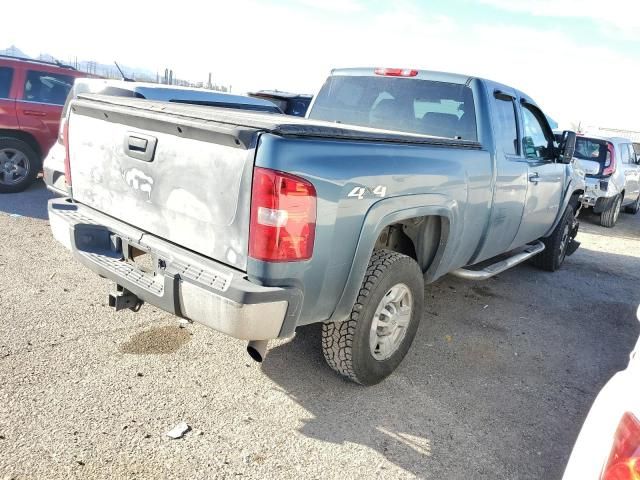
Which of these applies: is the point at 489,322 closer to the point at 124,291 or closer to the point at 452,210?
the point at 452,210

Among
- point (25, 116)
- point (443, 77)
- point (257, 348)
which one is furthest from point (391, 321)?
point (25, 116)

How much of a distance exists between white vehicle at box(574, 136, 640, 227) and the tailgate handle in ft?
28.9

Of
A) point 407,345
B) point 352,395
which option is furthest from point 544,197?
point 352,395

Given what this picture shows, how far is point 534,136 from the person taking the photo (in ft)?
16.4

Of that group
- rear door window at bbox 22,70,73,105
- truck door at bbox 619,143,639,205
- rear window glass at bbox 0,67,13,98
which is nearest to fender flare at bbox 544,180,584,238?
truck door at bbox 619,143,639,205

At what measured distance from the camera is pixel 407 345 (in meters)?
3.47

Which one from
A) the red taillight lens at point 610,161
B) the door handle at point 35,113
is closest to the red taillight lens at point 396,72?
the door handle at point 35,113

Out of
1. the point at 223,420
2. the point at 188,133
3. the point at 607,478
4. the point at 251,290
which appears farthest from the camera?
the point at 223,420

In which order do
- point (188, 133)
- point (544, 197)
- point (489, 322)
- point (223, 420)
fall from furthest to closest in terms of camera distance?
1. point (544, 197)
2. point (489, 322)
3. point (223, 420)
4. point (188, 133)

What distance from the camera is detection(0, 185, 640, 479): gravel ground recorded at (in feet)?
8.32

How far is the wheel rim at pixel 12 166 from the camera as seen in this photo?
289 inches

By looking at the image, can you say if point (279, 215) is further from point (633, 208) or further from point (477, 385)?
point (633, 208)

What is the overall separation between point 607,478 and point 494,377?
220 centimetres

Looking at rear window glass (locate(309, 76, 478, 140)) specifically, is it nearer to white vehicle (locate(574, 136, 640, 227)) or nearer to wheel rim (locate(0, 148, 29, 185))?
wheel rim (locate(0, 148, 29, 185))
